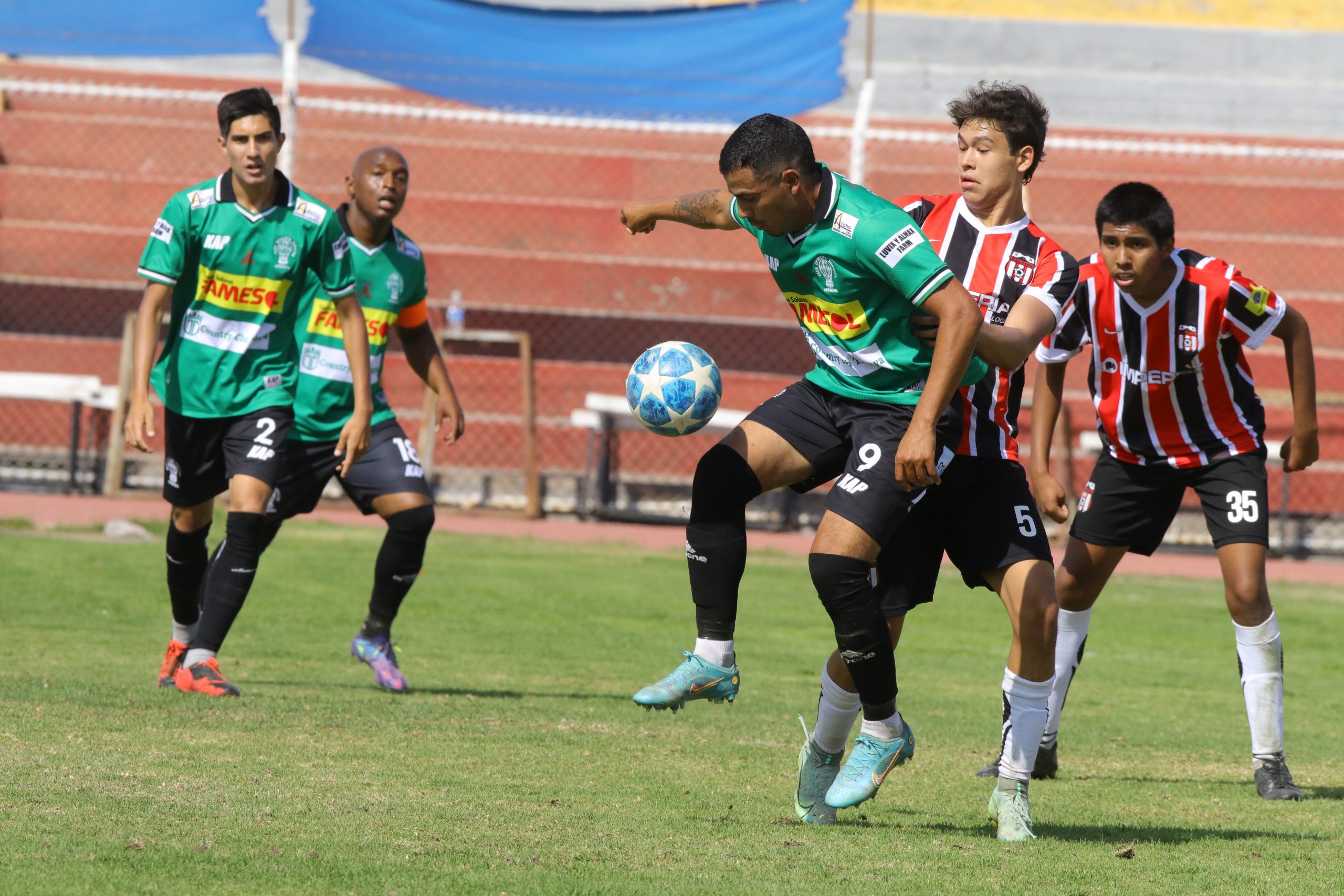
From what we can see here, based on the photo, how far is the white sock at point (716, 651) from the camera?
480cm

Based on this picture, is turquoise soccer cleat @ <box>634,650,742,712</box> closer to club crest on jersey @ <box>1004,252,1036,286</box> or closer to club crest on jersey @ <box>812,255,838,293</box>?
club crest on jersey @ <box>812,255,838,293</box>

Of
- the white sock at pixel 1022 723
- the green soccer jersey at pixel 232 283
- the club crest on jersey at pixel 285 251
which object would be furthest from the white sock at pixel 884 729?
the club crest on jersey at pixel 285 251

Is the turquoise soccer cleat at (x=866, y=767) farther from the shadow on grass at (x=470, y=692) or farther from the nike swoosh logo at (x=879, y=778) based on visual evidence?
the shadow on grass at (x=470, y=692)

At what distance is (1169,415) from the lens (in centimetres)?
612

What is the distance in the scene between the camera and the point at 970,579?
5.02 meters

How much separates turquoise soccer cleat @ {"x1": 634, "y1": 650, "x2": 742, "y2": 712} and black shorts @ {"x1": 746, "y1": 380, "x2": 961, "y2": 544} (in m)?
0.61

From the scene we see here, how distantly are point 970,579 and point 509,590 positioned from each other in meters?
6.50

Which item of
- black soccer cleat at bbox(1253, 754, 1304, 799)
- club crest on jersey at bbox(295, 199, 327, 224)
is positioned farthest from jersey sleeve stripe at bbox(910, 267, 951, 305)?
club crest on jersey at bbox(295, 199, 327, 224)

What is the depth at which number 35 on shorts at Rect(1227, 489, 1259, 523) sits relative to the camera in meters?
5.96

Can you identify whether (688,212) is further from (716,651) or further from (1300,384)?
(1300,384)

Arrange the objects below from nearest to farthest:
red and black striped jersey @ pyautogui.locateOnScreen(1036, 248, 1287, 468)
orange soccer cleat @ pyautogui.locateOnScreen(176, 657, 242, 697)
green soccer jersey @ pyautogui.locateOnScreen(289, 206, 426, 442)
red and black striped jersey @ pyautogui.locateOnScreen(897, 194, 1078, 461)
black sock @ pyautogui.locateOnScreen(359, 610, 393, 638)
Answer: red and black striped jersey @ pyautogui.locateOnScreen(897, 194, 1078, 461) → red and black striped jersey @ pyautogui.locateOnScreen(1036, 248, 1287, 468) → orange soccer cleat @ pyautogui.locateOnScreen(176, 657, 242, 697) → black sock @ pyautogui.locateOnScreen(359, 610, 393, 638) → green soccer jersey @ pyautogui.locateOnScreen(289, 206, 426, 442)

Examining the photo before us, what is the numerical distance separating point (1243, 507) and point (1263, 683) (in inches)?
26.7

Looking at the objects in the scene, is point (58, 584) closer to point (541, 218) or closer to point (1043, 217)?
point (541, 218)

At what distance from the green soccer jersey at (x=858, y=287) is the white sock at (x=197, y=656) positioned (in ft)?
10.6
